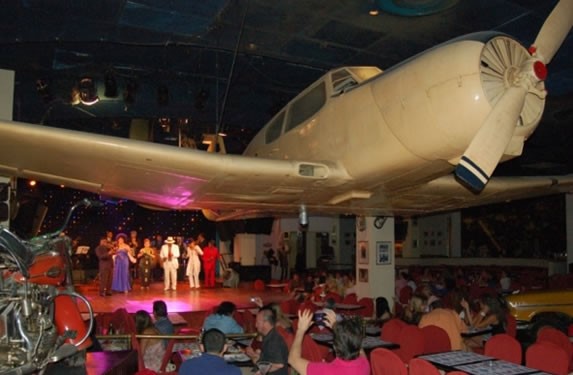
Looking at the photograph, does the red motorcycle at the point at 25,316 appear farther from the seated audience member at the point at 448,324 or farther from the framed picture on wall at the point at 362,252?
the framed picture on wall at the point at 362,252

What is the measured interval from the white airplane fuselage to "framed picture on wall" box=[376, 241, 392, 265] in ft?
16.1

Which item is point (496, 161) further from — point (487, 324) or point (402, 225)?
point (402, 225)

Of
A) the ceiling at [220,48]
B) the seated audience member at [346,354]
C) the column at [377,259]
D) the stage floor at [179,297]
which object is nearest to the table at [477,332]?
the column at [377,259]

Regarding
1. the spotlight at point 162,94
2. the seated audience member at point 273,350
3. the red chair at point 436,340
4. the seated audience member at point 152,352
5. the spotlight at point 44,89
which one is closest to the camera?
the seated audience member at point 273,350

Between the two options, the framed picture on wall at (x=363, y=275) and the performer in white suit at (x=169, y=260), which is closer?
the framed picture on wall at (x=363, y=275)

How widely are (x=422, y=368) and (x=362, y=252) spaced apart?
6903mm

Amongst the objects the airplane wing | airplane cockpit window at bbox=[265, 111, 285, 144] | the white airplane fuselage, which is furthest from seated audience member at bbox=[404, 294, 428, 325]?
airplane cockpit window at bbox=[265, 111, 285, 144]

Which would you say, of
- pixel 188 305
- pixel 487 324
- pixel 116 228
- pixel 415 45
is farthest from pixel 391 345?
pixel 116 228

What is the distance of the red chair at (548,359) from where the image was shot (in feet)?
15.3

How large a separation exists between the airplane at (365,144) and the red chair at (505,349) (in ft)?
5.22

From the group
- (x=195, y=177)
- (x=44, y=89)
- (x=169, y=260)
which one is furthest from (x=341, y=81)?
(x=169, y=260)

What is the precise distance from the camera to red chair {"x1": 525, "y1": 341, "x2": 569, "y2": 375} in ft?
15.3

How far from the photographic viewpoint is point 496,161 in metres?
4.53

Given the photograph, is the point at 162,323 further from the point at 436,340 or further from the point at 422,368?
the point at 422,368
